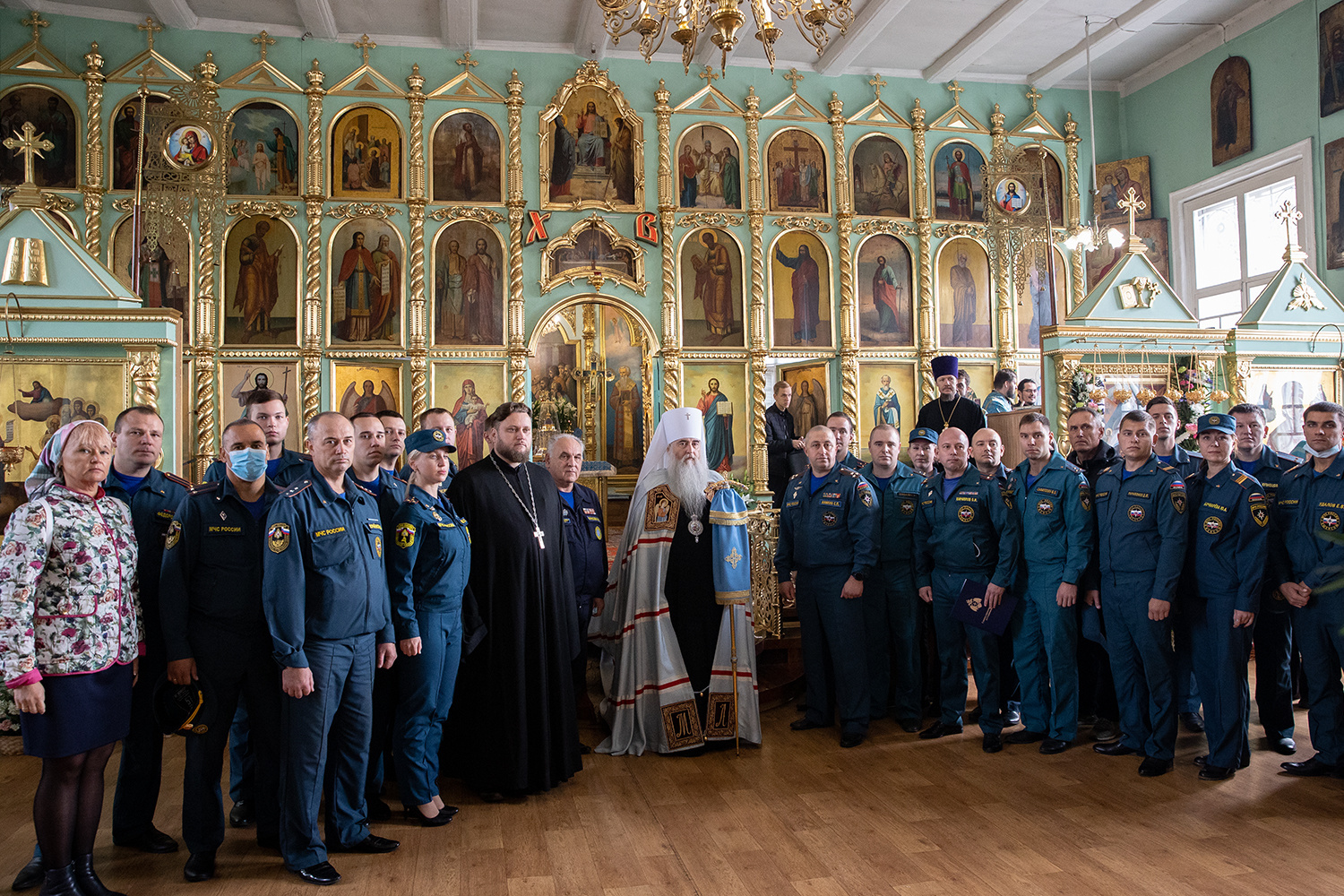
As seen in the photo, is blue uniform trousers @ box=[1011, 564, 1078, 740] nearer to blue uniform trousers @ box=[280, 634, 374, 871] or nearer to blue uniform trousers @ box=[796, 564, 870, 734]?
blue uniform trousers @ box=[796, 564, 870, 734]

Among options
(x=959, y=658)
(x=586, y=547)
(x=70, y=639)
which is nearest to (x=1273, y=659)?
(x=959, y=658)

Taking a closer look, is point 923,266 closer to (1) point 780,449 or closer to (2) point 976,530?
(1) point 780,449

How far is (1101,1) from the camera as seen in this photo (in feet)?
37.9

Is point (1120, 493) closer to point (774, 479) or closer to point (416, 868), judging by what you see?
point (416, 868)

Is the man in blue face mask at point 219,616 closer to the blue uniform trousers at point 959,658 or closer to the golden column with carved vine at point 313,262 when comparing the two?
the blue uniform trousers at point 959,658

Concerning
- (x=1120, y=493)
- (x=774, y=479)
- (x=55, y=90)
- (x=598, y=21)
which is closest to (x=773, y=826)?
(x=1120, y=493)

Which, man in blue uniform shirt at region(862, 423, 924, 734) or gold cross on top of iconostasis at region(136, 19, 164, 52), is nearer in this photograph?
man in blue uniform shirt at region(862, 423, 924, 734)

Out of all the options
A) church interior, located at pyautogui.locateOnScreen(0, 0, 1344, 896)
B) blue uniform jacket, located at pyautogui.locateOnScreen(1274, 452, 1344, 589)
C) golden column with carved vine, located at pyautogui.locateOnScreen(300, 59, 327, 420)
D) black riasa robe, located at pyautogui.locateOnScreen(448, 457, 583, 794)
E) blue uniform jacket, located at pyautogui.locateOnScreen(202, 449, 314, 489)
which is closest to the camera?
blue uniform jacket, located at pyautogui.locateOnScreen(202, 449, 314, 489)

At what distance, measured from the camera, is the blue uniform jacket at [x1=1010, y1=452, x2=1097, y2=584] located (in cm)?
504

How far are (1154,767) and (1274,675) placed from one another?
3.65ft

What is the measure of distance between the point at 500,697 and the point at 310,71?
9953 millimetres


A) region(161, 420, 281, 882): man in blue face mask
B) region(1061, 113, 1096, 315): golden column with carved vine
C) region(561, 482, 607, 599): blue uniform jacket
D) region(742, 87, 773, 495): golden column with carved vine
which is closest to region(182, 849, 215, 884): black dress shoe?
region(161, 420, 281, 882): man in blue face mask

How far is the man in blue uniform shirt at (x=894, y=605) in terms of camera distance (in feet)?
18.7

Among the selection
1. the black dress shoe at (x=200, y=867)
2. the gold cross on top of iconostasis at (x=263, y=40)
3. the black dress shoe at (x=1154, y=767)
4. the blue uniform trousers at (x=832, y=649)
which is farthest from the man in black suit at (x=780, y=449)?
the gold cross on top of iconostasis at (x=263, y=40)
